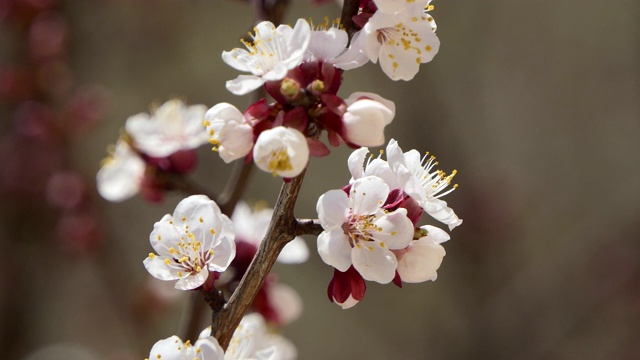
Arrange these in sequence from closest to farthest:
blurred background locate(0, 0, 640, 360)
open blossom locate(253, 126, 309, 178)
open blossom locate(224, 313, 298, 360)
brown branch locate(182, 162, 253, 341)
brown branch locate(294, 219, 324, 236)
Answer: open blossom locate(253, 126, 309, 178)
brown branch locate(294, 219, 324, 236)
open blossom locate(224, 313, 298, 360)
brown branch locate(182, 162, 253, 341)
blurred background locate(0, 0, 640, 360)

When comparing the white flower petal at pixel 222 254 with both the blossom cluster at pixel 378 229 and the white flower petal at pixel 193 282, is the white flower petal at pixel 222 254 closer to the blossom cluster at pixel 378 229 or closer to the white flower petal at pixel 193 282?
the white flower petal at pixel 193 282

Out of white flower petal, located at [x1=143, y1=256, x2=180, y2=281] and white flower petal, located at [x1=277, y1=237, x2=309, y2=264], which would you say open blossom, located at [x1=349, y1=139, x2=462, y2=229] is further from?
white flower petal, located at [x1=277, y1=237, x2=309, y2=264]

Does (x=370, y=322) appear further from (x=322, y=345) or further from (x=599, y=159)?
(x=599, y=159)

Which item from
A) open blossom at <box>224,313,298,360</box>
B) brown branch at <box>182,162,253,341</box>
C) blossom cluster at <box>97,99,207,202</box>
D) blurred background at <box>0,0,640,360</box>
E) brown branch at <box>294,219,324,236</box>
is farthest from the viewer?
blurred background at <box>0,0,640,360</box>

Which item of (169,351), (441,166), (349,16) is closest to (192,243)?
(169,351)

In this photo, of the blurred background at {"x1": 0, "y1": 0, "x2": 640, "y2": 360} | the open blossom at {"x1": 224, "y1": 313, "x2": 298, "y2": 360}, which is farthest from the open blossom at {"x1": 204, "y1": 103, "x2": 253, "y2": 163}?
the blurred background at {"x1": 0, "y1": 0, "x2": 640, "y2": 360}

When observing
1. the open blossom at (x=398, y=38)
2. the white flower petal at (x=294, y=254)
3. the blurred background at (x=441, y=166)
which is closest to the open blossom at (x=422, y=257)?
the open blossom at (x=398, y=38)

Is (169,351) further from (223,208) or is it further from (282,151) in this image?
(223,208)
